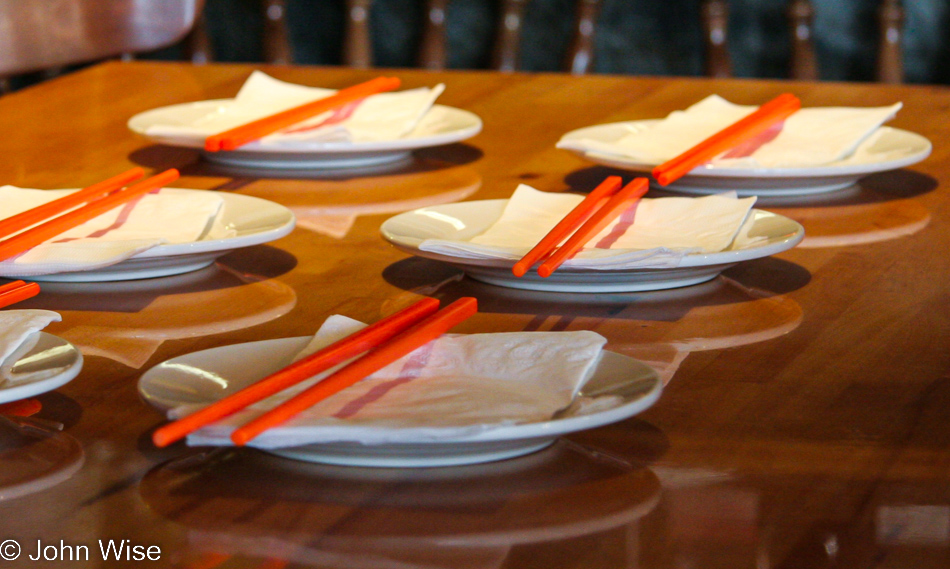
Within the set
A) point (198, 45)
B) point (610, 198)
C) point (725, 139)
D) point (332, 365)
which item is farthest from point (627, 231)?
point (198, 45)

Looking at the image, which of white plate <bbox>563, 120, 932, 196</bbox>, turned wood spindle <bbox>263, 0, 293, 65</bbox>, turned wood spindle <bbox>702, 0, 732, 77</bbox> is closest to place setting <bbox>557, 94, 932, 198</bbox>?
white plate <bbox>563, 120, 932, 196</bbox>

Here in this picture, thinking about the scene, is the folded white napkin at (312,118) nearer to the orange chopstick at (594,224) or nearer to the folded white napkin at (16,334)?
the orange chopstick at (594,224)

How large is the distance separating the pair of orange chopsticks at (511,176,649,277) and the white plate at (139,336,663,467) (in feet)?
0.54

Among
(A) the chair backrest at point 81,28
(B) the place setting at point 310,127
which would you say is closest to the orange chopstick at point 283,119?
(B) the place setting at point 310,127

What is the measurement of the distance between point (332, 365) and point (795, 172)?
585 mm

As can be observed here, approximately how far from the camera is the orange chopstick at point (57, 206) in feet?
2.46

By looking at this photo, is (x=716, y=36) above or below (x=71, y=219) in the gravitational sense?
below

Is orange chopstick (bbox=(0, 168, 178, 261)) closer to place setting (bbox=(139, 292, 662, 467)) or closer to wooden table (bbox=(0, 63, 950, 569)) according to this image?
wooden table (bbox=(0, 63, 950, 569))

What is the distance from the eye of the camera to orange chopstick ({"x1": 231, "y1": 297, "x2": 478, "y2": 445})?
1.42 feet

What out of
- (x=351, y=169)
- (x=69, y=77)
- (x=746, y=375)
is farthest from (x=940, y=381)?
(x=69, y=77)

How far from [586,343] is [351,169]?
2.22ft

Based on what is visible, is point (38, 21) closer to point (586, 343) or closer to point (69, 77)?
point (69, 77)

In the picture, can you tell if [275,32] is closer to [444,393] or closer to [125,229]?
[125,229]

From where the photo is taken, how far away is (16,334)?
21.4 inches
